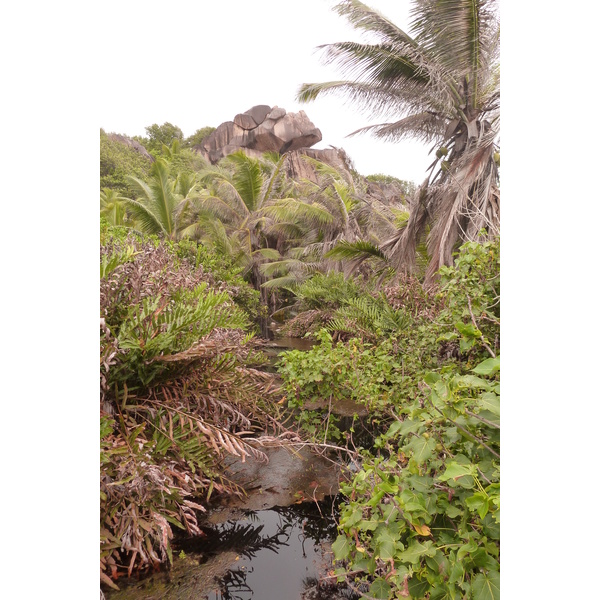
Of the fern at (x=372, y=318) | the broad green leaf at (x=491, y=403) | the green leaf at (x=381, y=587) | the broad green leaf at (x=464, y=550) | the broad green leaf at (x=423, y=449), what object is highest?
the fern at (x=372, y=318)

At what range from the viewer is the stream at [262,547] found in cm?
266

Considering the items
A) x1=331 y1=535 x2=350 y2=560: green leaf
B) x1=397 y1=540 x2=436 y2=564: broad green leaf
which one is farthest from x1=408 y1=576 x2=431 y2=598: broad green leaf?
x1=331 y1=535 x2=350 y2=560: green leaf

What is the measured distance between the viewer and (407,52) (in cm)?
709

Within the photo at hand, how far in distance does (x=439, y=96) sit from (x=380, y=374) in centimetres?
506

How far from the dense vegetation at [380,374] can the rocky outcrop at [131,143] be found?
74.8ft

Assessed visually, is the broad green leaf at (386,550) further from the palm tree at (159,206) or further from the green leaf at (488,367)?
the palm tree at (159,206)

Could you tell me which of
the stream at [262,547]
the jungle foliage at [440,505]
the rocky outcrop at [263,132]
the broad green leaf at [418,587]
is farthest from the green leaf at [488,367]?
the rocky outcrop at [263,132]

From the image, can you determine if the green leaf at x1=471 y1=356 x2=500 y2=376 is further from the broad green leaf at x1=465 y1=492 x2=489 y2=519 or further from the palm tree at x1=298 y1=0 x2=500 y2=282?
the palm tree at x1=298 y1=0 x2=500 y2=282

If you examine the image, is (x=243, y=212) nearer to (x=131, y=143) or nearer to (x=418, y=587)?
(x=418, y=587)

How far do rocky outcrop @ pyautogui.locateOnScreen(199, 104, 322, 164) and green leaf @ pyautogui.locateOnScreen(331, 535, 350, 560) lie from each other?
30186mm

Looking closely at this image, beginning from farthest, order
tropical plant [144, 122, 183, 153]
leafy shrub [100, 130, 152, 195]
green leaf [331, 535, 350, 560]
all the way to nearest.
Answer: tropical plant [144, 122, 183, 153], leafy shrub [100, 130, 152, 195], green leaf [331, 535, 350, 560]

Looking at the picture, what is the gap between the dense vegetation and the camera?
1774 mm

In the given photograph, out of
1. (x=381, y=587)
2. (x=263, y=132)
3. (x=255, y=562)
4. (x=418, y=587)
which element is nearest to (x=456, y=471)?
(x=418, y=587)

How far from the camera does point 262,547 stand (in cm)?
316
